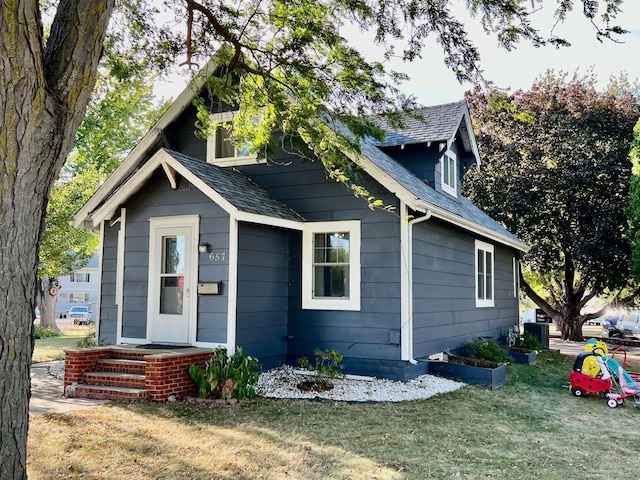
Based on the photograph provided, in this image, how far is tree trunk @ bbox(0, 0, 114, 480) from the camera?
130 inches

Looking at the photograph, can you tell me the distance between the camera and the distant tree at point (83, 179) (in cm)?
1933

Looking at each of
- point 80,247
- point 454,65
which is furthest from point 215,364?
point 80,247

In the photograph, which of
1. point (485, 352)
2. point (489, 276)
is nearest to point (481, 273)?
point (489, 276)

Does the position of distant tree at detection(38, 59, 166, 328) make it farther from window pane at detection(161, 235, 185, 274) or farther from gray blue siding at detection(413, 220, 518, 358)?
gray blue siding at detection(413, 220, 518, 358)

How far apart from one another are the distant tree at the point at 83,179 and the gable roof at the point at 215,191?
8.54ft

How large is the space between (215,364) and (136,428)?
6.24ft

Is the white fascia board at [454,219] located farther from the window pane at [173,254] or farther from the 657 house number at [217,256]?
the window pane at [173,254]

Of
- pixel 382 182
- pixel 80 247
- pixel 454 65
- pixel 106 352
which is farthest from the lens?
pixel 80 247

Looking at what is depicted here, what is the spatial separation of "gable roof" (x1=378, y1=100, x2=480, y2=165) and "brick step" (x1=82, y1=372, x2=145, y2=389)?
22.3ft

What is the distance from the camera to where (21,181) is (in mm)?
3412

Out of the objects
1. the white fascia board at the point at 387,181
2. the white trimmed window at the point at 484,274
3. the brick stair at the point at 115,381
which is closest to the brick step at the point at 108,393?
the brick stair at the point at 115,381

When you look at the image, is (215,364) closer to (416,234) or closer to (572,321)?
(416,234)

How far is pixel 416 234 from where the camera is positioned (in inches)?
383

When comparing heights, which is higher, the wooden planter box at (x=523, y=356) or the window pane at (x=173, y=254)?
the window pane at (x=173, y=254)
